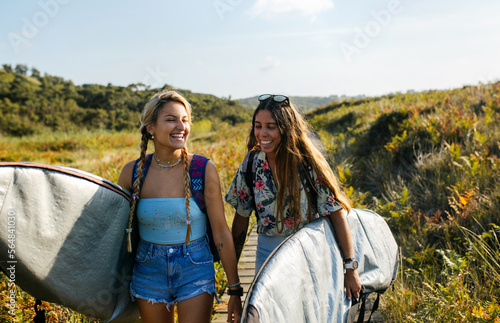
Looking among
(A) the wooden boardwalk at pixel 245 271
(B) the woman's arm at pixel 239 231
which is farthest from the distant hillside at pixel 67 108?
(B) the woman's arm at pixel 239 231

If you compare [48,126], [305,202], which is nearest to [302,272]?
[305,202]

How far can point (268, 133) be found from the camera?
91.7 inches

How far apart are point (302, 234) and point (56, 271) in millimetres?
1305

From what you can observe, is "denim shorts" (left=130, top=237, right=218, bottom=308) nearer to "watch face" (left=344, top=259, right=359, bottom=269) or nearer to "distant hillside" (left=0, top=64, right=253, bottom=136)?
"watch face" (left=344, top=259, right=359, bottom=269)

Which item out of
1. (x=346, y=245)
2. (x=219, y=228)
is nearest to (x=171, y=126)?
(x=219, y=228)

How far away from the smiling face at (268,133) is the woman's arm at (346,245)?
0.60 m

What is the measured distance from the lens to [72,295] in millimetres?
1857

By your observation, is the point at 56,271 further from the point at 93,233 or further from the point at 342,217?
the point at 342,217

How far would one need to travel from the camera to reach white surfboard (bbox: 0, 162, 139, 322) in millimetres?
1616

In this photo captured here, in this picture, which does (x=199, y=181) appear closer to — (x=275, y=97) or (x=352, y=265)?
(x=275, y=97)

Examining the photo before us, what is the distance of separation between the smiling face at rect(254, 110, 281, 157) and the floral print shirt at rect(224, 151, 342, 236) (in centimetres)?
17

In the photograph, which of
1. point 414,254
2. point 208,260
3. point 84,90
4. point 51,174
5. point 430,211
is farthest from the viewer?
point 84,90

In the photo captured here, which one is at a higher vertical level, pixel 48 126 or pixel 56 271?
pixel 48 126

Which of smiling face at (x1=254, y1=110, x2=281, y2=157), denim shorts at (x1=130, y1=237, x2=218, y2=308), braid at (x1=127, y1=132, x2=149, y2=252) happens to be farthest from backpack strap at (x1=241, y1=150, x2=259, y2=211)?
braid at (x1=127, y1=132, x2=149, y2=252)
